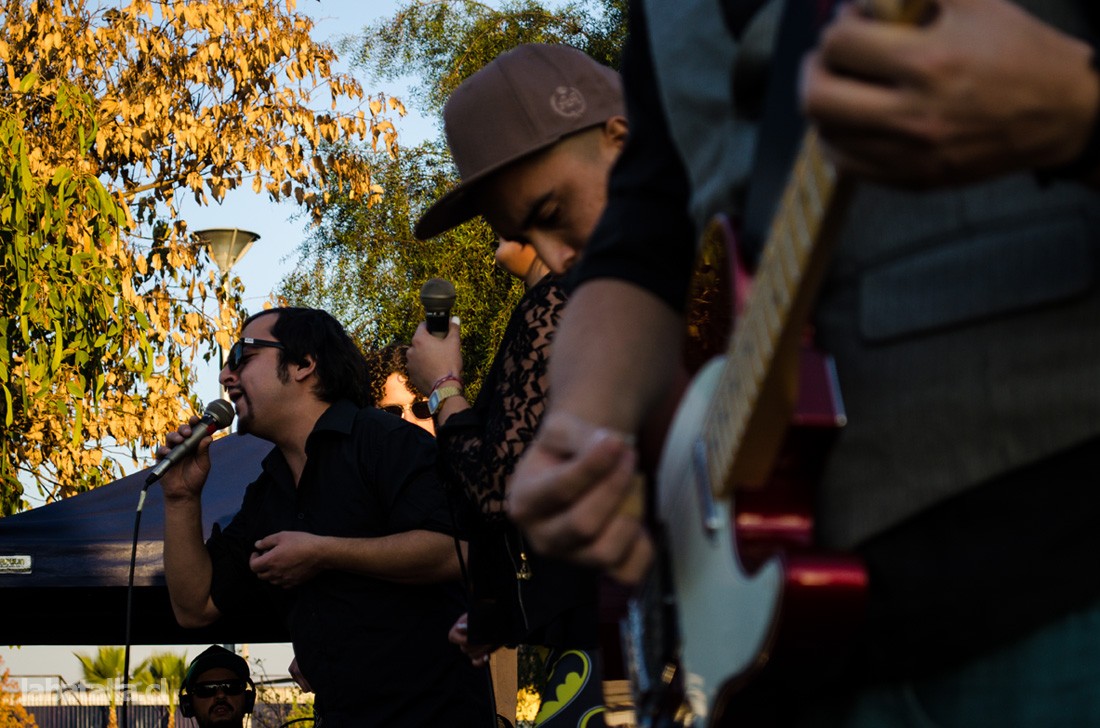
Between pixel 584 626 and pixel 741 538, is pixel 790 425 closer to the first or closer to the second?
pixel 741 538

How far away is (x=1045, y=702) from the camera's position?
1.04m

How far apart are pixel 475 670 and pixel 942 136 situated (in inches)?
152

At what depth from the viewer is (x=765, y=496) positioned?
1.14 meters

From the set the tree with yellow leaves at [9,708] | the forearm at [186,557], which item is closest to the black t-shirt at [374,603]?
the forearm at [186,557]

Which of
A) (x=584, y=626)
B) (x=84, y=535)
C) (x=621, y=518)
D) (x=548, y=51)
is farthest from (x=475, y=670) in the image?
(x=621, y=518)

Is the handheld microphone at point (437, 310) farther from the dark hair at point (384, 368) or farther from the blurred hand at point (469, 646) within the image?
the dark hair at point (384, 368)

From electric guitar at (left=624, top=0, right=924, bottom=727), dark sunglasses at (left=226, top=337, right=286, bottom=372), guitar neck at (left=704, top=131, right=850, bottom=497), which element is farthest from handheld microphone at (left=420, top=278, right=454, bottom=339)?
guitar neck at (left=704, top=131, right=850, bottom=497)

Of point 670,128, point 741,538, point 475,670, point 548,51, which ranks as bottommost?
point 475,670

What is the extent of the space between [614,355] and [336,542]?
122 inches

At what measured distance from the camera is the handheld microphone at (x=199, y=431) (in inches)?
199

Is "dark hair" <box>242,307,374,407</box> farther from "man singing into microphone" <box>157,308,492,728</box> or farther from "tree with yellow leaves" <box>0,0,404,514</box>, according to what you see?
"tree with yellow leaves" <box>0,0,404,514</box>

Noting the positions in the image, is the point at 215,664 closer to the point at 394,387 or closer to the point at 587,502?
the point at 394,387

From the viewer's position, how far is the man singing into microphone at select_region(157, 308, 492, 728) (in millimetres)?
4305

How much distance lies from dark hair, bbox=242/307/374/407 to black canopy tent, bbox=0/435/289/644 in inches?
57.6
